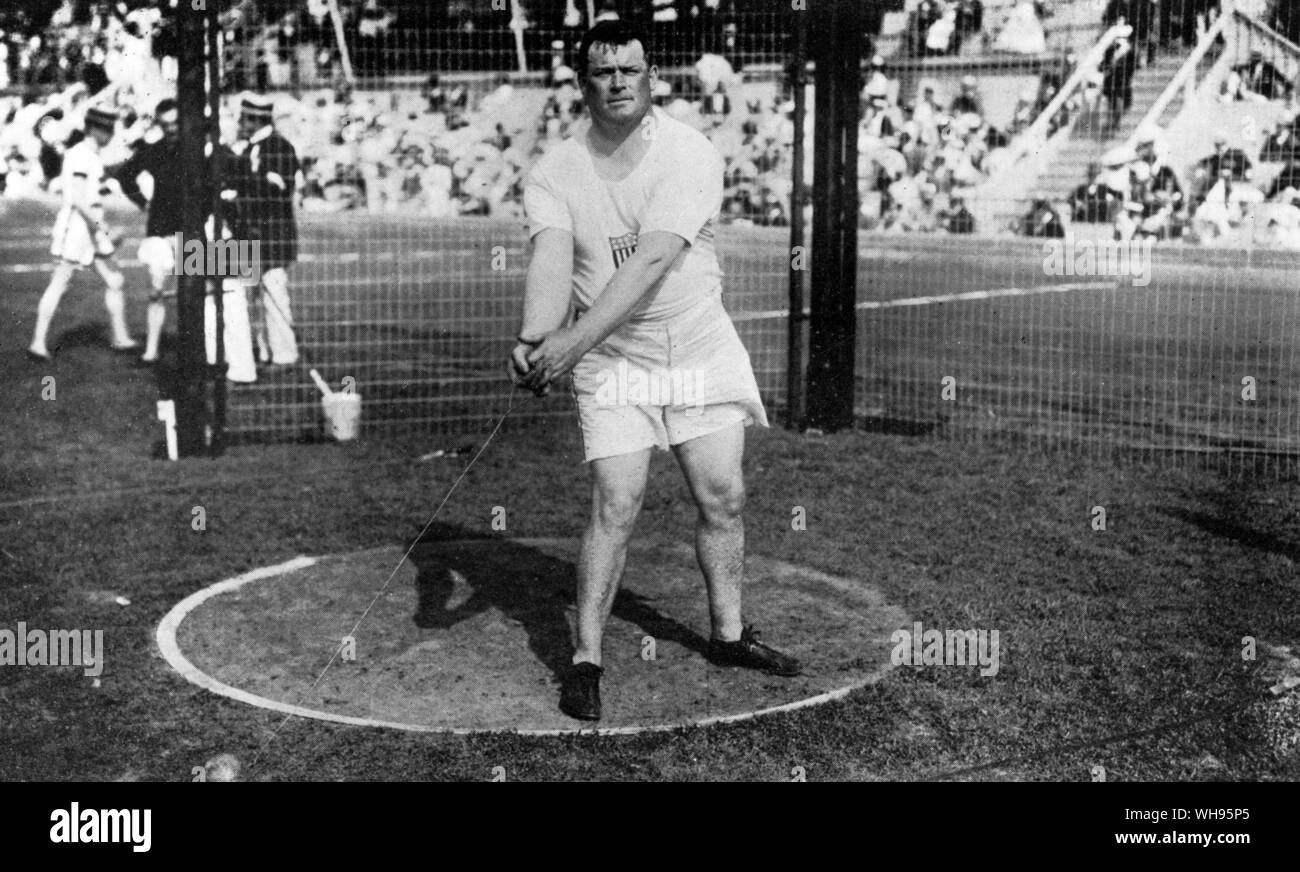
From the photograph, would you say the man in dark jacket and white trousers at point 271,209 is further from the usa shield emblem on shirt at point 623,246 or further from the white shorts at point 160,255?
the usa shield emblem on shirt at point 623,246

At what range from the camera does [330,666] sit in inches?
234

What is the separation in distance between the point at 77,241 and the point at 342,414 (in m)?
5.48

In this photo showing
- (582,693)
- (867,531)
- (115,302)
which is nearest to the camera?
(582,693)

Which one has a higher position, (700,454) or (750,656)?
(700,454)

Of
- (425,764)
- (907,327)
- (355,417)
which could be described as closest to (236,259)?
(355,417)

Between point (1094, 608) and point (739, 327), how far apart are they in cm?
931

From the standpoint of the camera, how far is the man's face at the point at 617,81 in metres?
5.32

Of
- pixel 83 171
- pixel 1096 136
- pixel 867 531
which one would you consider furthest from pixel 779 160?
pixel 867 531

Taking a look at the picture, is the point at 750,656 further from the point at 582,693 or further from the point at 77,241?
the point at 77,241

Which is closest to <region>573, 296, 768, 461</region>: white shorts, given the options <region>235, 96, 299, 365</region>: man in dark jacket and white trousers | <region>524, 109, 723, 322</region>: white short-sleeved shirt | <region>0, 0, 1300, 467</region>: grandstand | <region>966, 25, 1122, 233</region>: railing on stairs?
<region>524, 109, 723, 322</region>: white short-sleeved shirt

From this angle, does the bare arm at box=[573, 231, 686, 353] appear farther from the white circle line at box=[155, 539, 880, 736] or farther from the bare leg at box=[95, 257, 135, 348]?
the bare leg at box=[95, 257, 135, 348]

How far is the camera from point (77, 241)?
577 inches

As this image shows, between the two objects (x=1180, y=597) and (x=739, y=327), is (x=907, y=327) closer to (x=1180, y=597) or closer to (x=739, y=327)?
(x=739, y=327)

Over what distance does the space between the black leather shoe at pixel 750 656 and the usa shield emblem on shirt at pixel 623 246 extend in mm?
1503
